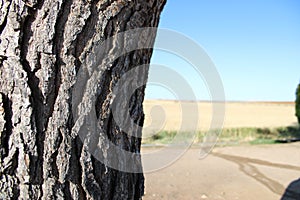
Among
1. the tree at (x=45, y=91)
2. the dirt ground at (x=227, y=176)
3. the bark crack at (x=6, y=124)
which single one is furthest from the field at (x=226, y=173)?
the bark crack at (x=6, y=124)

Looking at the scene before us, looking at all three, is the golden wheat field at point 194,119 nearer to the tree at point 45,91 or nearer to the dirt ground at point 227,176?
the dirt ground at point 227,176

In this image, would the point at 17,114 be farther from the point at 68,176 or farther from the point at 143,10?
the point at 143,10

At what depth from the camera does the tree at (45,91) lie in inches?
46.6

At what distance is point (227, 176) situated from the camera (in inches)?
179

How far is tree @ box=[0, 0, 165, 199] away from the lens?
3.89 ft

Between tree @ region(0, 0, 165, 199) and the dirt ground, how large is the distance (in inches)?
97.2

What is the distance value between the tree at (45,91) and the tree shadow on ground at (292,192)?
300 centimetres

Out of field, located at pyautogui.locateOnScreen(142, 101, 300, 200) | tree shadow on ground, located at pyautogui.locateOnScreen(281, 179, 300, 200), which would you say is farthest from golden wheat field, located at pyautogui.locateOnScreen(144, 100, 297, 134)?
tree shadow on ground, located at pyautogui.locateOnScreen(281, 179, 300, 200)

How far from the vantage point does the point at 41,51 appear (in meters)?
1.20

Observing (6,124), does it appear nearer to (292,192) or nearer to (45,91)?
(45,91)

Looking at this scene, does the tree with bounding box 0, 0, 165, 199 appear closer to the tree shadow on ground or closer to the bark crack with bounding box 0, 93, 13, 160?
the bark crack with bounding box 0, 93, 13, 160

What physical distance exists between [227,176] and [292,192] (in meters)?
0.93

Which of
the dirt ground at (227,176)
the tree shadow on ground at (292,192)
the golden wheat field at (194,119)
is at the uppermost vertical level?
the golden wheat field at (194,119)

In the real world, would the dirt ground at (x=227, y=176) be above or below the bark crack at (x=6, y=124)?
below
